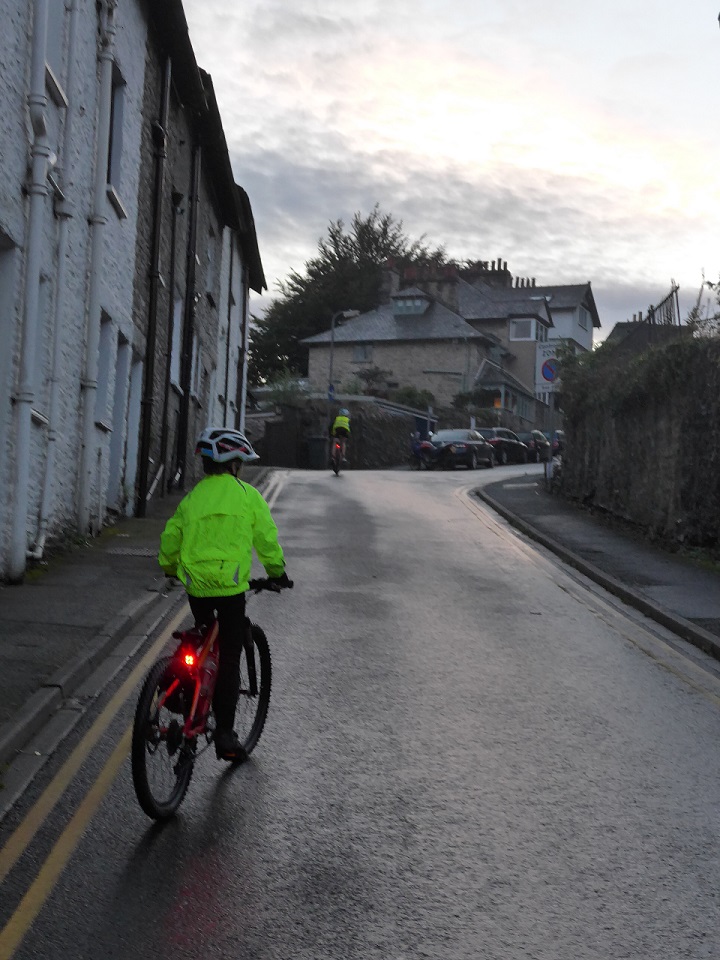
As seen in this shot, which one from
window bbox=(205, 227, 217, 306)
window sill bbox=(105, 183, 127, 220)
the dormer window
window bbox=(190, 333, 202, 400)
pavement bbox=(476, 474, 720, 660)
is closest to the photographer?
pavement bbox=(476, 474, 720, 660)

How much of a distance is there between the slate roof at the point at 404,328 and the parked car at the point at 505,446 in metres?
19.3

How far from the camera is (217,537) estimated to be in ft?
19.8

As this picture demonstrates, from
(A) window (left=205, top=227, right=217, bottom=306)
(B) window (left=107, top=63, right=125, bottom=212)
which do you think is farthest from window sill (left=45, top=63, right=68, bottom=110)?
(A) window (left=205, top=227, right=217, bottom=306)

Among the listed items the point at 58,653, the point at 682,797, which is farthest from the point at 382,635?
the point at 682,797

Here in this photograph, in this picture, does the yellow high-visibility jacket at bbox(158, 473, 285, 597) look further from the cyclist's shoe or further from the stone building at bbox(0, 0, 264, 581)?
the stone building at bbox(0, 0, 264, 581)

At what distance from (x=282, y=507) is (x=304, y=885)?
56.7 ft

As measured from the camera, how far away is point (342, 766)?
6.45 m

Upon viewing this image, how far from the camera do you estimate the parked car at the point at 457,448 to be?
42906mm

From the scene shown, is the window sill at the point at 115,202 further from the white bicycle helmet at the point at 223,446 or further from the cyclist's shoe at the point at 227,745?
the cyclist's shoe at the point at 227,745

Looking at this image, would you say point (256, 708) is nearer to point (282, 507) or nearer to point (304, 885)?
point (304, 885)

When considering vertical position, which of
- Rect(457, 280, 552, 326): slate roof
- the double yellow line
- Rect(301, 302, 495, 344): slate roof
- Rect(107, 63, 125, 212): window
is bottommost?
the double yellow line

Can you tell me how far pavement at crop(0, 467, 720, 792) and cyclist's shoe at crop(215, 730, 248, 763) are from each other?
3.37 feet

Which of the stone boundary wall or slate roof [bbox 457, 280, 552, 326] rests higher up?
slate roof [bbox 457, 280, 552, 326]

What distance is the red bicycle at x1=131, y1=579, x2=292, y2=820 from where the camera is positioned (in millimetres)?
5305
